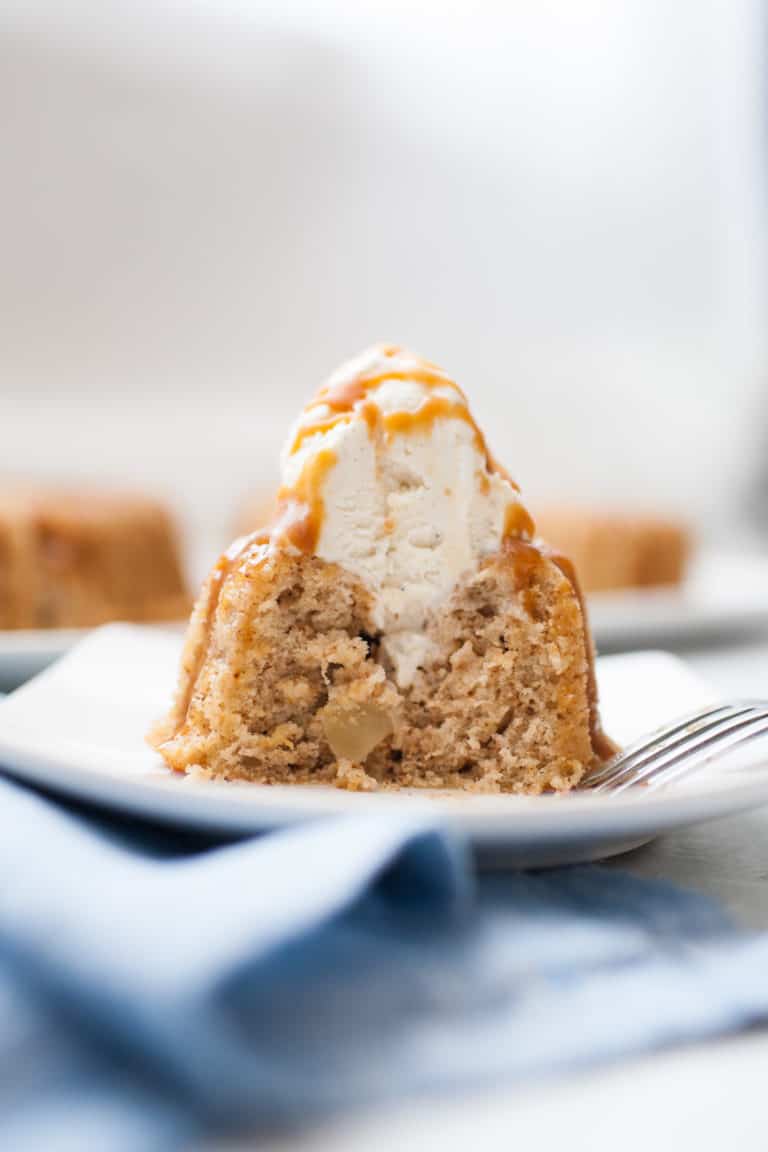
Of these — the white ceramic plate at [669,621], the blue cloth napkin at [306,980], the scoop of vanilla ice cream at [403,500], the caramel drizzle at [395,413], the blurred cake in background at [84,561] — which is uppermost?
the caramel drizzle at [395,413]

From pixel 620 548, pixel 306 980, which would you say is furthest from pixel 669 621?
pixel 306 980

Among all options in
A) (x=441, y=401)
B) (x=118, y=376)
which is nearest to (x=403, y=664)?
(x=441, y=401)

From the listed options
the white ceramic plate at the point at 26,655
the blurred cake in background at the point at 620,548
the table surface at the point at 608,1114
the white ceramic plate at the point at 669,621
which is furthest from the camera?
the blurred cake in background at the point at 620,548

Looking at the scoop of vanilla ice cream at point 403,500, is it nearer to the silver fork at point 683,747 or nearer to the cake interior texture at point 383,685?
the cake interior texture at point 383,685

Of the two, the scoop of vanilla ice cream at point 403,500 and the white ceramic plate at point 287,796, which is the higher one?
the scoop of vanilla ice cream at point 403,500

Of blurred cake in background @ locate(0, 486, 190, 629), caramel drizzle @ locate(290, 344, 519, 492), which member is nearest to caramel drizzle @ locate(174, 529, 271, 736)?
caramel drizzle @ locate(290, 344, 519, 492)

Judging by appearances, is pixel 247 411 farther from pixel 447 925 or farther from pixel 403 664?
pixel 447 925

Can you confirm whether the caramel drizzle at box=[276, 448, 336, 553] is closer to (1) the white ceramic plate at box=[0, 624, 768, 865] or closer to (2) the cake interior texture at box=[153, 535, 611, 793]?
(2) the cake interior texture at box=[153, 535, 611, 793]

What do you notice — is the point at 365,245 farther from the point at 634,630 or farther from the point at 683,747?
the point at 683,747

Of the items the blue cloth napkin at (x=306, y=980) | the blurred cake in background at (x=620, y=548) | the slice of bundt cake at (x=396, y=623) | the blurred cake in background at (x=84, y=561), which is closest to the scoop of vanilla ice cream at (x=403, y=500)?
the slice of bundt cake at (x=396, y=623)
